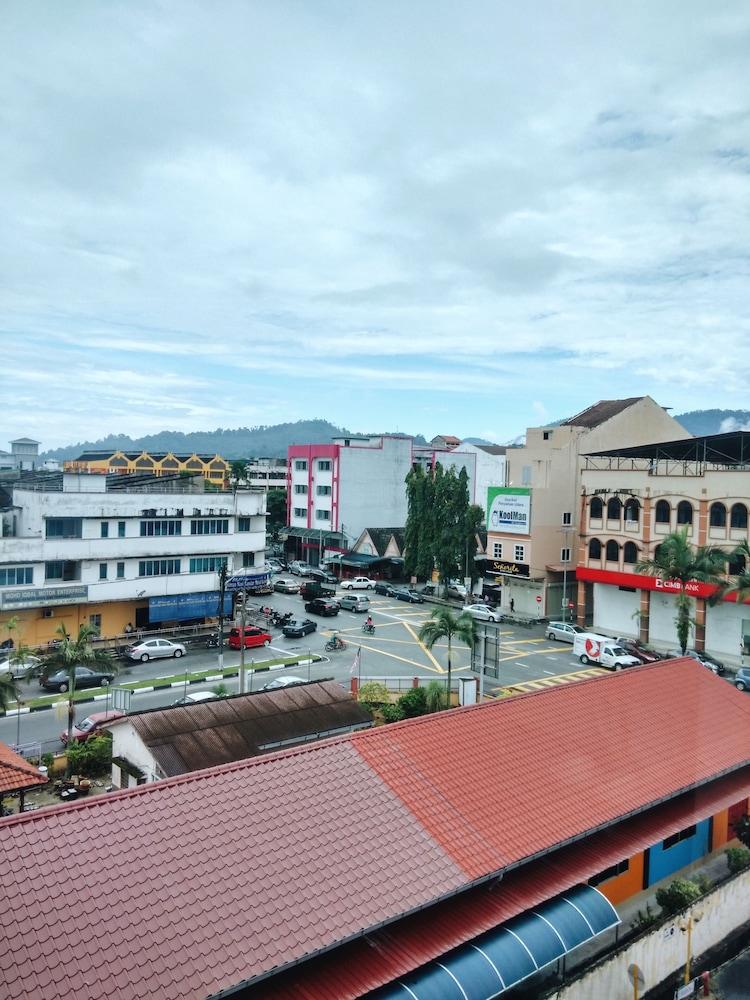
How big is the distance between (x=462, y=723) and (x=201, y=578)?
85.9 ft

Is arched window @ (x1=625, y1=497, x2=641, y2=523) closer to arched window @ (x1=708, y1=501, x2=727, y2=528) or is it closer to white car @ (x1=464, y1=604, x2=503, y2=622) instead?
arched window @ (x1=708, y1=501, x2=727, y2=528)

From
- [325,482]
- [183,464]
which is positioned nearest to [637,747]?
[325,482]

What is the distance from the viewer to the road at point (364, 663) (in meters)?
24.4

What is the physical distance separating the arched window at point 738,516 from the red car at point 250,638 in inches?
838

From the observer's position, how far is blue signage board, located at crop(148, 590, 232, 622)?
35500 millimetres

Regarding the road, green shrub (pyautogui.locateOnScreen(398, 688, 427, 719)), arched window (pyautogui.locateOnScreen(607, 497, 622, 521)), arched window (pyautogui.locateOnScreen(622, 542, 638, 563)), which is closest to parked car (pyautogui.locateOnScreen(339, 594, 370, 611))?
the road

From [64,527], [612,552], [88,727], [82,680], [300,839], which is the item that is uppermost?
[64,527]

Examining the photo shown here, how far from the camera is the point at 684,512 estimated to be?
35.1m

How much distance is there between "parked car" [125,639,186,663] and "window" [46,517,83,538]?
564cm

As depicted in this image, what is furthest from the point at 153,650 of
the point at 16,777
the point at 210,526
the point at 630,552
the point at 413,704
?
the point at 630,552

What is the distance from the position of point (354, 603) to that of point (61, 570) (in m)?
16.5

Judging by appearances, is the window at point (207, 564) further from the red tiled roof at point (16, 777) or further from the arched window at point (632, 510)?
the red tiled roof at point (16, 777)

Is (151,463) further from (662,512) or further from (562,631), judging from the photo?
(662,512)

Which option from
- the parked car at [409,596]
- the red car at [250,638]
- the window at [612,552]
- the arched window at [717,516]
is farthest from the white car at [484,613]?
the arched window at [717,516]
